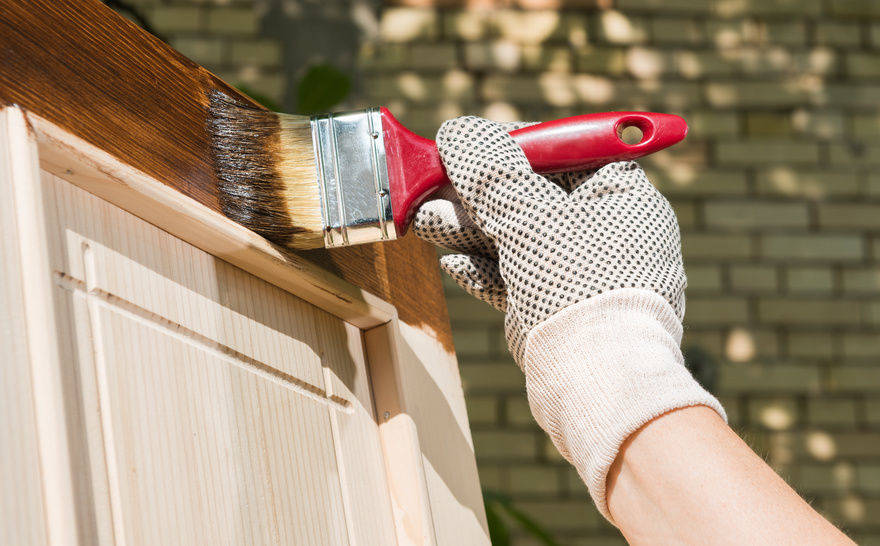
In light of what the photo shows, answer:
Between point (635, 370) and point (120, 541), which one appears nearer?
point (120, 541)

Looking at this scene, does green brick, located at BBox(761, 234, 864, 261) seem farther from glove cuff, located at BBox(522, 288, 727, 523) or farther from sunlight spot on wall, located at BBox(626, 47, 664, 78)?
glove cuff, located at BBox(522, 288, 727, 523)

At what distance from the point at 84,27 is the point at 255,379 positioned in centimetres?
30

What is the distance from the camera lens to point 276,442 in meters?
0.80

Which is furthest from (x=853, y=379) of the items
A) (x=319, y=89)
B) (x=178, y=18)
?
(x=178, y=18)

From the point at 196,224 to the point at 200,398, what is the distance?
14 cm

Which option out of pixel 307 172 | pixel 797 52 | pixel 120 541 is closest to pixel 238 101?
pixel 307 172

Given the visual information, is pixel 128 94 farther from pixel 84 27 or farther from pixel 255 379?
pixel 255 379

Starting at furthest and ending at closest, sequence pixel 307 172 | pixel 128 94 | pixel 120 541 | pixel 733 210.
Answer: pixel 733 210 < pixel 307 172 < pixel 128 94 < pixel 120 541

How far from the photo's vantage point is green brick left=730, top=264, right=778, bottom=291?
283 centimetres

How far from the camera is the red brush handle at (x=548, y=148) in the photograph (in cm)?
88

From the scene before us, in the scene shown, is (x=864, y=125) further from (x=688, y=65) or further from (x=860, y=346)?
(x=860, y=346)

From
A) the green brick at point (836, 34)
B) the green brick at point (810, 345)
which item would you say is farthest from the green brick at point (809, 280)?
the green brick at point (836, 34)

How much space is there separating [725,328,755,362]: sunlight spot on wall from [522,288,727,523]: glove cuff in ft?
Result: 6.67

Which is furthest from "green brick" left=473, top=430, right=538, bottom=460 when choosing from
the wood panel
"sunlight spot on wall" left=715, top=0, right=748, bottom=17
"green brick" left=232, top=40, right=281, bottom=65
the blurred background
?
the wood panel
